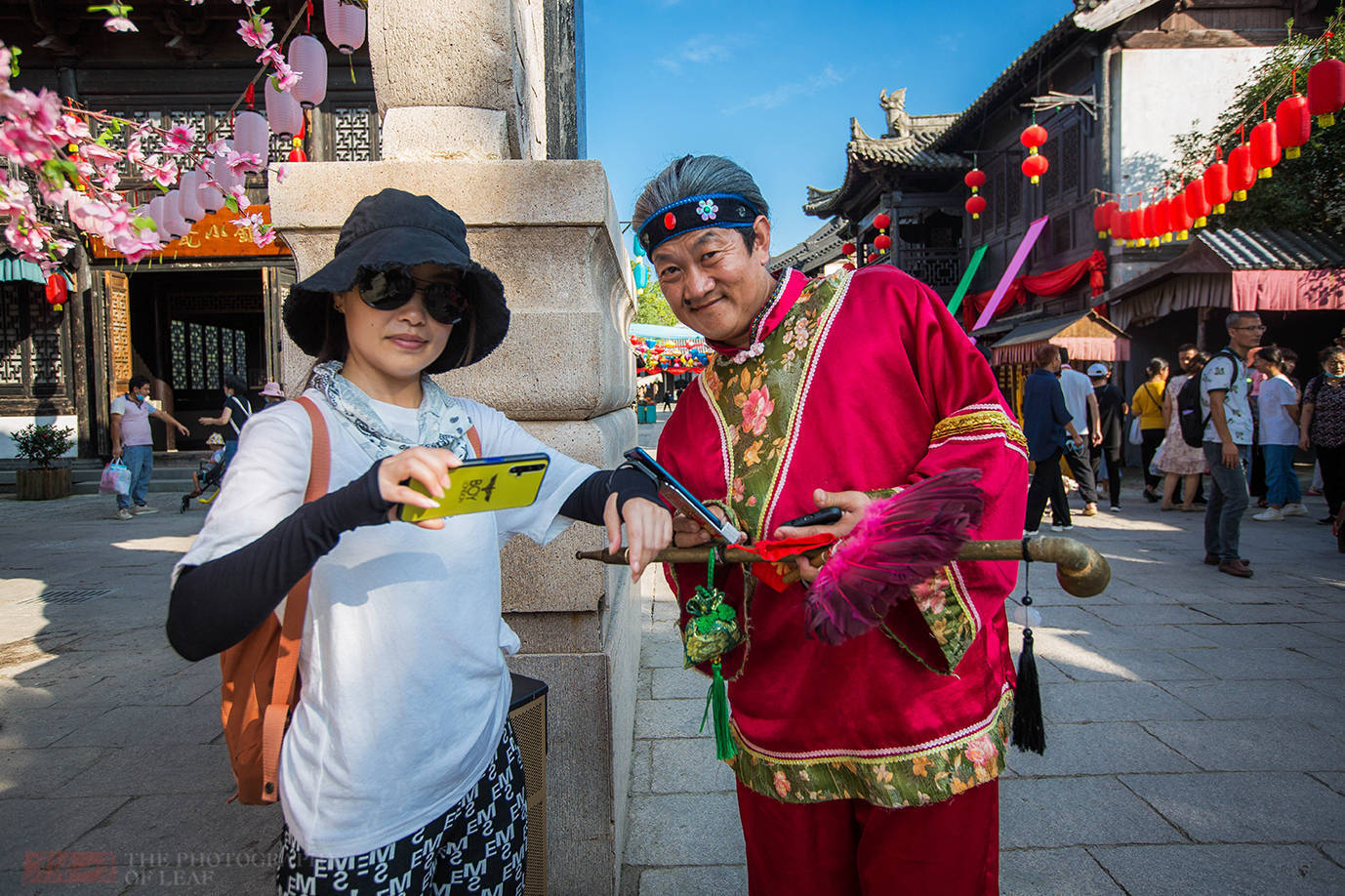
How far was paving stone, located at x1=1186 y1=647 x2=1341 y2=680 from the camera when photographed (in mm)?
3898

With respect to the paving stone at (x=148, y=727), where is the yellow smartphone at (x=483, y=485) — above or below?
above

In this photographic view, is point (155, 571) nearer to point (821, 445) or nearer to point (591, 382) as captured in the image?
point (591, 382)

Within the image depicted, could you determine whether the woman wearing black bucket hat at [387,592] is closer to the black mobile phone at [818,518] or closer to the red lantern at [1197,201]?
the black mobile phone at [818,518]

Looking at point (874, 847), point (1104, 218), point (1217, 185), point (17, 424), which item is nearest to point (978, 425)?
point (874, 847)

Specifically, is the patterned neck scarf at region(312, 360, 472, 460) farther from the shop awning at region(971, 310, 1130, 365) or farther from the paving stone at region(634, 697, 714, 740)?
the shop awning at region(971, 310, 1130, 365)

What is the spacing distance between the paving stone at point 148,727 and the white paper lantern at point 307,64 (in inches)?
232

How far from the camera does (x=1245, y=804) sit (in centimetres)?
269

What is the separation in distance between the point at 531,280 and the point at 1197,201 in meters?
11.5

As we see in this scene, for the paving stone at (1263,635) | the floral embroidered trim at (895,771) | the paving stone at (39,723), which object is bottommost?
the paving stone at (39,723)

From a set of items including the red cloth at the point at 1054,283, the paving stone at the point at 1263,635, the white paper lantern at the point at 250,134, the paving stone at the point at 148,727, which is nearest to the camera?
the paving stone at the point at 148,727

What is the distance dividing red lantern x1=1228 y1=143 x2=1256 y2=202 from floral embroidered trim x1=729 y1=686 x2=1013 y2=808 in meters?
11.1

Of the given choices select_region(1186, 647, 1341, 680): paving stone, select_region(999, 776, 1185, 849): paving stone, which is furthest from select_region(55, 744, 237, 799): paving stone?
select_region(1186, 647, 1341, 680): paving stone

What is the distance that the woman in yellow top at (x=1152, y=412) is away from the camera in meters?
9.70

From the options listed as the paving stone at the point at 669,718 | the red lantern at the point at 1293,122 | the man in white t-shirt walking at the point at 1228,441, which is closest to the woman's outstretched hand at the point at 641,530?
the paving stone at the point at 669,718
